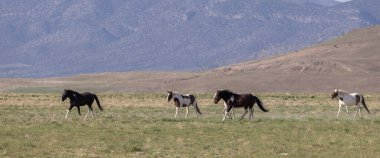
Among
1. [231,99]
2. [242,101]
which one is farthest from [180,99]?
[242,101]

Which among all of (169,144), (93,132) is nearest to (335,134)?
(169,144)

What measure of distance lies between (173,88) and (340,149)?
145 m

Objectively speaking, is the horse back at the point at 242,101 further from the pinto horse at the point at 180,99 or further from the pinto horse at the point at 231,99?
the pinto horse at the point at 180,99

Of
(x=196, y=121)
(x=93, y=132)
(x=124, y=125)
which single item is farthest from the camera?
(x=196, y=121)

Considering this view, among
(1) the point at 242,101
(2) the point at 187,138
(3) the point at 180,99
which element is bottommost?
(2) the point at 187,138

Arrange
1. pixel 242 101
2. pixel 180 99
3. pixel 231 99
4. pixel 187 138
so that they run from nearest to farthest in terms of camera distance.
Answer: pixel 187 138
pixel 231 99
pixel 242 101
pixel 180 99

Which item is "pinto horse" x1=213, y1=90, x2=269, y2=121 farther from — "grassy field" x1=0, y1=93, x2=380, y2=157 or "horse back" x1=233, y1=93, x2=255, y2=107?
"grassy field" x1=0, y1=93, x2=380, y2=157

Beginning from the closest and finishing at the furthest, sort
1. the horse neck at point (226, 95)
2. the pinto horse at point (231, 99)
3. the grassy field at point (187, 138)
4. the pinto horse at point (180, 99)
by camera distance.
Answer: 1. the grassy field at point (187, 138)
2. the pinto horse at point (231, 99)
3. the horse neck at point (226, 95)
4. the pinto horse at point (180, 99)

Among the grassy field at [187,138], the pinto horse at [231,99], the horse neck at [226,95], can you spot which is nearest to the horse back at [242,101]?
the pinto horse at [231,99]

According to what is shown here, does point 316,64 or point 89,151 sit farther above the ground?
point 316,64

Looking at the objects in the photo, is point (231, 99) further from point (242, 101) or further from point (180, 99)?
point (180, 99)

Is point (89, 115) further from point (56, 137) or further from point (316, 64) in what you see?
point (316, 64)

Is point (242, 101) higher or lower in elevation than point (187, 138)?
higher

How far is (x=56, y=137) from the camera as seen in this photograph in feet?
87.9
